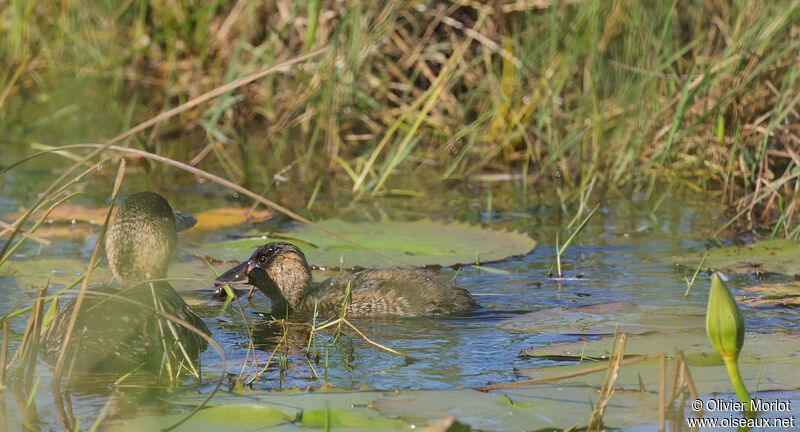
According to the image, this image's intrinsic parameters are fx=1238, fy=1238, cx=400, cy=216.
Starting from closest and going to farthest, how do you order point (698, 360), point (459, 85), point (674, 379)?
point (674, 379)
point (698, 360)
point (459, 85)

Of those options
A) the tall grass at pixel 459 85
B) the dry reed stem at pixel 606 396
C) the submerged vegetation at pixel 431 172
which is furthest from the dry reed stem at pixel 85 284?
the tall grass at pixel 459 85

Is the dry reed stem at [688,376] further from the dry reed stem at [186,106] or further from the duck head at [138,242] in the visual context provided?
the duck head at [138,242]

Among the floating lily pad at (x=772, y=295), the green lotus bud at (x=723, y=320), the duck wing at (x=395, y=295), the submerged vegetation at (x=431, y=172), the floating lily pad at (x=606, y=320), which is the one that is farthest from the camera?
the duck wing at (x=395, y=295)

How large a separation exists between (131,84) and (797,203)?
259 inches

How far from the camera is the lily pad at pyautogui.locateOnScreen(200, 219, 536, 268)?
6590 millimetres

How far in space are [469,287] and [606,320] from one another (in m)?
1.06

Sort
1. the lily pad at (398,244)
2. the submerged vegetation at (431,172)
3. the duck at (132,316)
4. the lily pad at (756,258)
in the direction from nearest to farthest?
the submerged vegetation at (431,172), the duck at (132,316), the lily pad at (756,258), the lily pad at (398,244)

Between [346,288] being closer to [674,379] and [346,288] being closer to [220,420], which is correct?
[220,420]

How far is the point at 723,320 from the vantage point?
3.45 meters

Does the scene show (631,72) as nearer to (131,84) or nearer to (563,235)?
(563,235)

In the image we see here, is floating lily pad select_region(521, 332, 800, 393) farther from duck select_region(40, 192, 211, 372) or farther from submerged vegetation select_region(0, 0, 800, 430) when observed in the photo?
duck select_region(40, 192, 211, 372)

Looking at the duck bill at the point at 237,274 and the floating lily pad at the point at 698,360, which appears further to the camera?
the duck bill at the point at 237,274

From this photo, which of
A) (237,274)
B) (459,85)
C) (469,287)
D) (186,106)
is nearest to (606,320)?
(469,287)

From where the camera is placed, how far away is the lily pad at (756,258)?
240 inches
